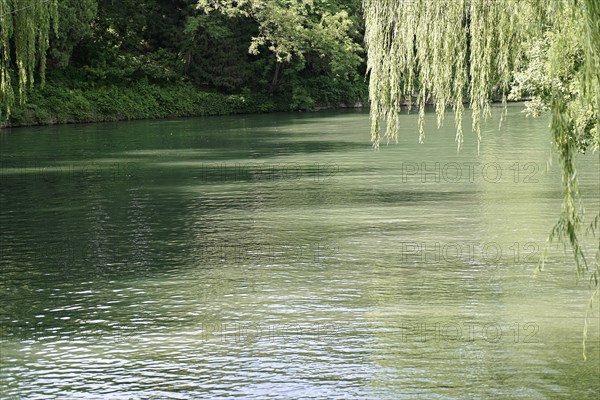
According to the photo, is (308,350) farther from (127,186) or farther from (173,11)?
(173,11)

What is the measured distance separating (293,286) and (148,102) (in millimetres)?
44703

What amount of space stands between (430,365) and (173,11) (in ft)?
182

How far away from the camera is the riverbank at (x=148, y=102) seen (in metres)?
49.8

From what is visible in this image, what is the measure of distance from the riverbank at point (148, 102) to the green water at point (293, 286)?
23568mm

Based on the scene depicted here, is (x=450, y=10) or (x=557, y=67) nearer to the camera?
(x=557, y=67)

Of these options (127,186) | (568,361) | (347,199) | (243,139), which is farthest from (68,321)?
(243,139)

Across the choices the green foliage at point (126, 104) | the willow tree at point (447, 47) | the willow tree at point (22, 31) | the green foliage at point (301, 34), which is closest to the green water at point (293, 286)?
the willow tree at point (447, 47)

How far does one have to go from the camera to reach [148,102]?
185ft

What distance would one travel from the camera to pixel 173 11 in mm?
62656
